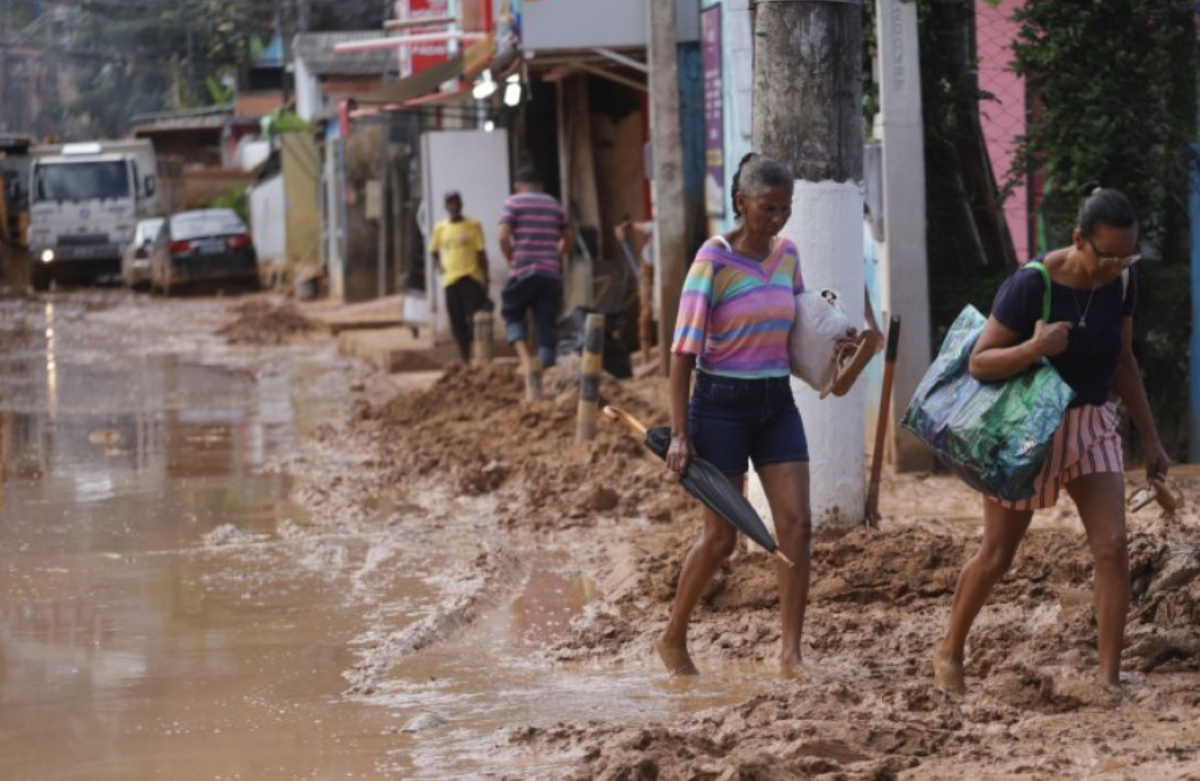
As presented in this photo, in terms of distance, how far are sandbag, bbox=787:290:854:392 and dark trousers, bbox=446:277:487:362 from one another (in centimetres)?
1188

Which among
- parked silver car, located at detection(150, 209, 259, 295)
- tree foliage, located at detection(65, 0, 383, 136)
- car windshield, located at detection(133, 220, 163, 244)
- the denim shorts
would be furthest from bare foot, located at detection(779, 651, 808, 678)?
tree foliage, located at detection(65, 0, 383, 136)

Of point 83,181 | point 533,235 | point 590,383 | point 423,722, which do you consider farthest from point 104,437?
point 83,181

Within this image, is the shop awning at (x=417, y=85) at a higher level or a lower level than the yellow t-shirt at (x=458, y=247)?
higher

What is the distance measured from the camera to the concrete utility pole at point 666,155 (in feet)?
53.3

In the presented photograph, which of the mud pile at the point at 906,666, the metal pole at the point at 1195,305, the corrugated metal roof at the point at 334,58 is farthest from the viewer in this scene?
the corrugated metal roof at the point at 334,58

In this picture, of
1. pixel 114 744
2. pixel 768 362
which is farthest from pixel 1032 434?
pixel 114 744

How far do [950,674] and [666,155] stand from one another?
10.4 m

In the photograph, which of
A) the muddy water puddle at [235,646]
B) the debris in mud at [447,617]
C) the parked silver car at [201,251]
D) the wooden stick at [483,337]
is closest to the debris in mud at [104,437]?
the muddy water puddle at [235,646]

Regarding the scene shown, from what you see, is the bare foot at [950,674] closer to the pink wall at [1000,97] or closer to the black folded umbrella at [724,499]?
the black folded umbrella at [724,499]

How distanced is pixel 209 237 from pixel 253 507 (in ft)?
87.3

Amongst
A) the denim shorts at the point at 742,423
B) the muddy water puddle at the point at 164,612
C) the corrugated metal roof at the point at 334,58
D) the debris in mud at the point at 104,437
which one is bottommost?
the muddy water puddle at the point at 164,612

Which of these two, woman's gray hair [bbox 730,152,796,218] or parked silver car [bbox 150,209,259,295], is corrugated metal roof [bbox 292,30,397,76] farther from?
woman's gray hair [bbox 730,152,796,218]

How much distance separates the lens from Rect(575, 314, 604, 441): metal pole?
40.5ft

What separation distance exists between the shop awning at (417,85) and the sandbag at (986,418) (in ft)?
51.6
